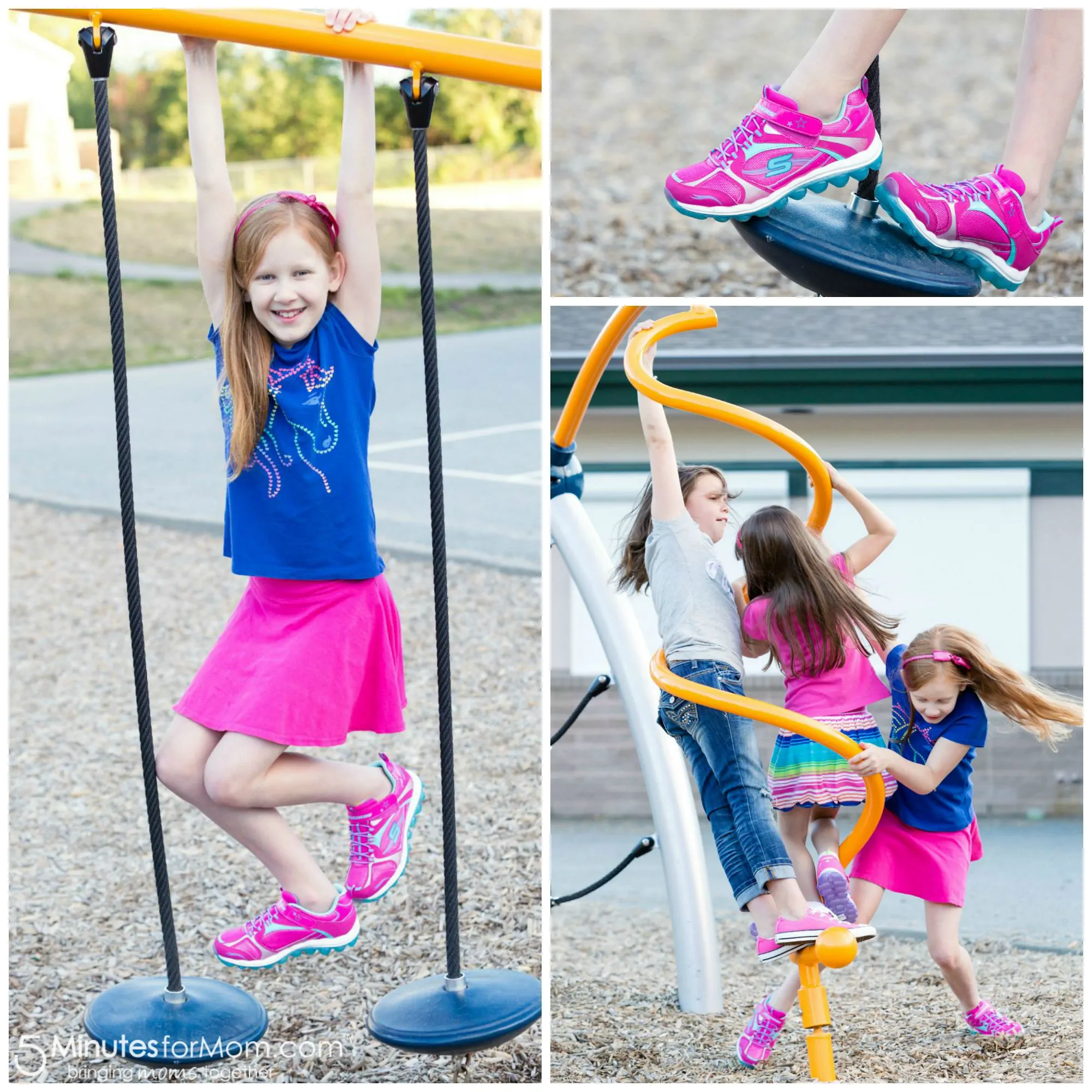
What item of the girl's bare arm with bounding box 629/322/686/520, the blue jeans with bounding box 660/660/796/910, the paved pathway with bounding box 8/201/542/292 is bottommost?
the blue jeans with bounding box 660/660/796/910

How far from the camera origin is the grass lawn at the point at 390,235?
19.6 m

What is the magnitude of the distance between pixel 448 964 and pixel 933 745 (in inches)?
43.4

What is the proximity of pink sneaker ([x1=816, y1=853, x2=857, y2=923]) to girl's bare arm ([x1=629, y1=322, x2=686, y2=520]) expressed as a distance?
73 centimetres

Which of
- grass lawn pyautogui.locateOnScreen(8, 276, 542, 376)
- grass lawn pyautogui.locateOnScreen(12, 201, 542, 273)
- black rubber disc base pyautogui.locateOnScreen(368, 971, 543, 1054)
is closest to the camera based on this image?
black rubber disc base pyautogui.locateOnScreen(368, 971, 543, 1054)

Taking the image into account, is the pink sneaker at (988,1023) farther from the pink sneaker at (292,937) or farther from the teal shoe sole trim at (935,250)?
the teal shoe sole trim at (935,250)

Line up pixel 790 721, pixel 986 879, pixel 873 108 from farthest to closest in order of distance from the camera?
pixel 986 879, pixel 790 721, pixel 873 108

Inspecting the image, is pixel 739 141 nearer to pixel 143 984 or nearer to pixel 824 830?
pixel 824 830

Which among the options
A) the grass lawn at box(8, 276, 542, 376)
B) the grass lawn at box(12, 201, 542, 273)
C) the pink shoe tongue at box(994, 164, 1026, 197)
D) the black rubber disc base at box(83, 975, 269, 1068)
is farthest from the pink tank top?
the grass lawn at box(12, 201, 542, 273)

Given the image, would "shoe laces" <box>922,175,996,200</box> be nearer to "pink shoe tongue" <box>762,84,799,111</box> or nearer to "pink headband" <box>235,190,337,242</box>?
"pink shoe tongue" <box>762,84,799,111</box>

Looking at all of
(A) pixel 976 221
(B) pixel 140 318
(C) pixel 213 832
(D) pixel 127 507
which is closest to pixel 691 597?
(A) pixel 976 221

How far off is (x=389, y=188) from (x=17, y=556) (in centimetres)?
1707

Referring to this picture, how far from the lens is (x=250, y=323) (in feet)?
8.02

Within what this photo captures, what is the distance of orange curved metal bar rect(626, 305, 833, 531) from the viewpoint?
2332 mm

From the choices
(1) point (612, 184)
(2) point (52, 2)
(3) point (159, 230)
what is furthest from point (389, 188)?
(2) point (52, 2)
